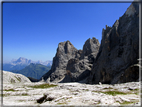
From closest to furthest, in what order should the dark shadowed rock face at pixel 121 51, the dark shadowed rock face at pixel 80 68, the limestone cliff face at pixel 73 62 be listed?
the dark shadowed rock face at pixel 121 51 → the dark shadowed rock face at pixel 80 68 → the limestone cliff face at pixel 73 62

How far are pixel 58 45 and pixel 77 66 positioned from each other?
43108 mm

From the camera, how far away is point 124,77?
32906 millimetres

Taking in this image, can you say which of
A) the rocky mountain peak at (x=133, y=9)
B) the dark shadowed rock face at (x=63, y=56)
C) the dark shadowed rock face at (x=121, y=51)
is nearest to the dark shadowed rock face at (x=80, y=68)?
the dark shadowed rock face at (x=121, y=51)

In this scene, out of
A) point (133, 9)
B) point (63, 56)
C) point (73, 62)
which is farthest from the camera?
point (63, 56)

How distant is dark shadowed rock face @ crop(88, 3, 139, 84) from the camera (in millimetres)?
36938

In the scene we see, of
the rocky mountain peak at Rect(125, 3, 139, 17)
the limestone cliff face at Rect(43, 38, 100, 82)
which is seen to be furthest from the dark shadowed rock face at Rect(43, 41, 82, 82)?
the rocky mountain peak at Rect(125, 3, 139, 17)

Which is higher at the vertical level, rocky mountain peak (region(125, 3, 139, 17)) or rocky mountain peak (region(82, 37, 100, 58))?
rocky mountain peak (region(125, 3, 139, 17))

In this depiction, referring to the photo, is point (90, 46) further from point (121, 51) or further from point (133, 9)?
point (133, 9)

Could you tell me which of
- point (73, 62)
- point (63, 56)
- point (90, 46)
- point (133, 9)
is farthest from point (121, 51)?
point (63, 56)

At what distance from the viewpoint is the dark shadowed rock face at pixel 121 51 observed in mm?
36938

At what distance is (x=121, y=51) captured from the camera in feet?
Answer: 142

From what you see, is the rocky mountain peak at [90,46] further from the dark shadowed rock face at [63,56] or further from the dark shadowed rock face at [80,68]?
the dark shadowed rock face at [63,56]

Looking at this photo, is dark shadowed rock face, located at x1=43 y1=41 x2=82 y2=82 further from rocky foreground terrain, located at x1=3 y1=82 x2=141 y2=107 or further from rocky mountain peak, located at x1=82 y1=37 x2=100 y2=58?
rocky foreground terrain, located at x1=3 y1=82 x2=141 y2=107

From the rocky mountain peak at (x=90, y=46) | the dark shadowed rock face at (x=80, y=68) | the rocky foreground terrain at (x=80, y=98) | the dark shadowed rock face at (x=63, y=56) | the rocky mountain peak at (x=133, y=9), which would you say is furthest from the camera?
the dark shadowed rock face at (x=63, y=56)
